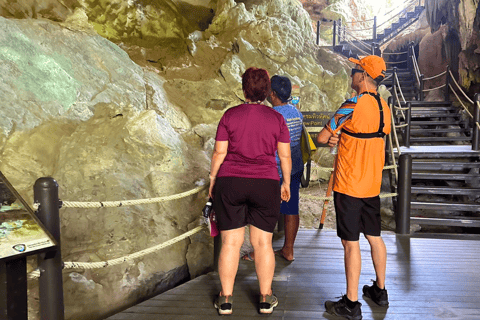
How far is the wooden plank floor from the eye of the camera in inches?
99.2

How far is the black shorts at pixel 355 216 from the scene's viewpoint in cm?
238

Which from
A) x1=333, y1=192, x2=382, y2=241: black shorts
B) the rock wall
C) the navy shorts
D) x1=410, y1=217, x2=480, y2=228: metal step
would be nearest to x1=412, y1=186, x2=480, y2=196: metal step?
x1=410, y1=217, x2=480, y2=228: metal step

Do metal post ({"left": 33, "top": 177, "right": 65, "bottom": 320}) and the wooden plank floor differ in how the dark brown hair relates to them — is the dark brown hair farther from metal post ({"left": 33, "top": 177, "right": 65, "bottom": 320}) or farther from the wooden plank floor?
the wooden plank floor

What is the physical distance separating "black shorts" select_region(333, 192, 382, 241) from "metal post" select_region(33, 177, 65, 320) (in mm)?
1627

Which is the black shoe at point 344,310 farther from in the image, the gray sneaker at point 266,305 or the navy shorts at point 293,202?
the navy shorts at point 293,202

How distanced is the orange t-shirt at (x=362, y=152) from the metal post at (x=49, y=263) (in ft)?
5.31

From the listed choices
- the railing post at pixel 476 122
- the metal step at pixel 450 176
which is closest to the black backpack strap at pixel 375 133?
the metal step at pixel 450 176

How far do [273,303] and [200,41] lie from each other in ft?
26.1

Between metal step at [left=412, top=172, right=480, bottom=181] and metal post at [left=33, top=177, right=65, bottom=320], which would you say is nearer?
metal post at [left=33, top=177, right=65, bottom=320]

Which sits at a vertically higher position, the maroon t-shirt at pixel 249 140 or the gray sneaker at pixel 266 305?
the maroon t-shirt at pixel 249 140

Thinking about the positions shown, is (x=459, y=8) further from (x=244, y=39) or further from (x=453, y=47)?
(x=244, y=39)

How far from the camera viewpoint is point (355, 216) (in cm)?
239

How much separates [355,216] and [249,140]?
2.69 ft

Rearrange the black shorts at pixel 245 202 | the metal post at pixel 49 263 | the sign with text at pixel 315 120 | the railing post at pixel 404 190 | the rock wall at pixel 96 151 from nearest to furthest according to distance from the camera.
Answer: the metal post at pixel 49 263
the black shorts at pixel 245 202
the rock wall at pixel 96 151
the railing post at pixel 404 190
the sign with text at pixel 315 120
